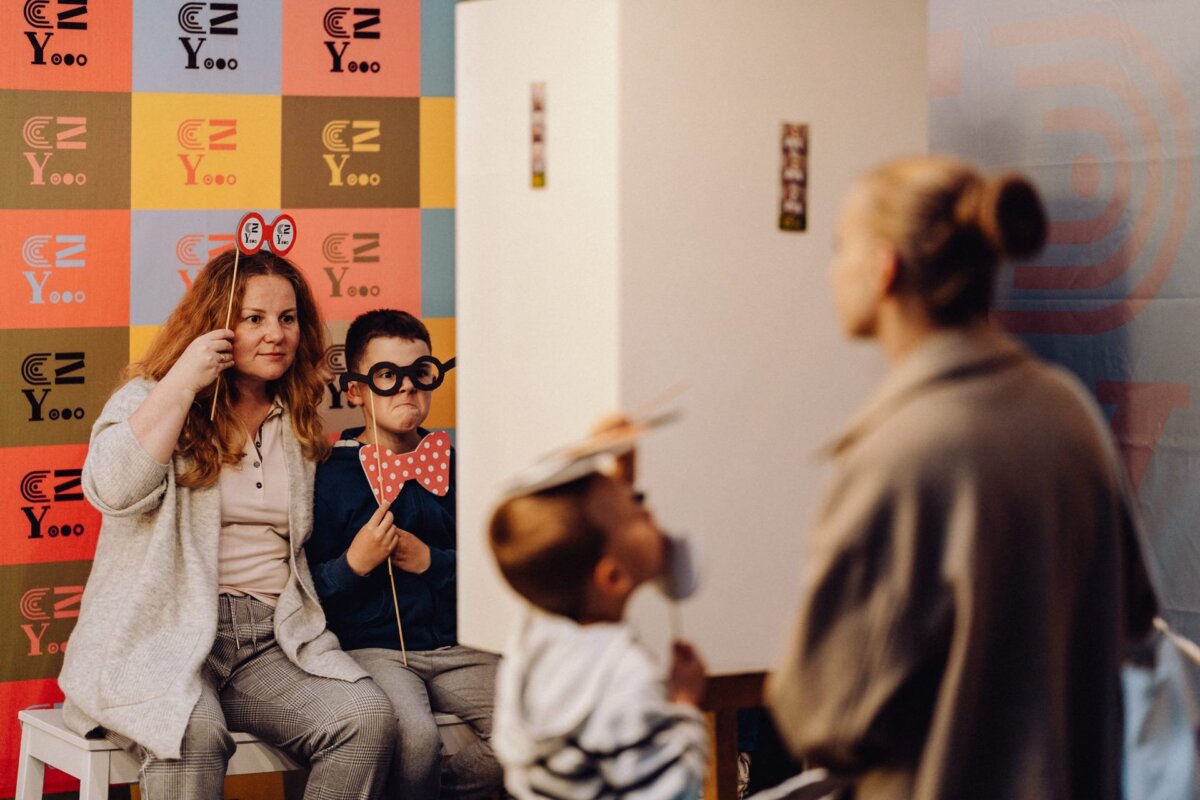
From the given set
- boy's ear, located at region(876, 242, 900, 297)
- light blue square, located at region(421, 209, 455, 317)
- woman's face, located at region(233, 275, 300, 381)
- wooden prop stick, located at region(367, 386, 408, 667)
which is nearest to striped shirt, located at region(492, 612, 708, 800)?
boy's ear, located at region(876, 242, 900, 297)

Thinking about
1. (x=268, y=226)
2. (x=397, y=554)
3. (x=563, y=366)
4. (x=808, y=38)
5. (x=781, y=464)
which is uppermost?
(x=808, y=38)

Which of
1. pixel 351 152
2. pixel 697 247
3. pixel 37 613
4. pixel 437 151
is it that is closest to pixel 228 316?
pixel 351 152

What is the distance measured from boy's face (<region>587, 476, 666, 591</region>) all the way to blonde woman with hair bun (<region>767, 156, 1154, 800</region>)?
0.27 meters

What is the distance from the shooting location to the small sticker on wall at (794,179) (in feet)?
6.16

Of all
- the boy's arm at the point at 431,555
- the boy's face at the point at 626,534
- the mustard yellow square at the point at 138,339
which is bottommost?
the boy's arm at the point at 431,555

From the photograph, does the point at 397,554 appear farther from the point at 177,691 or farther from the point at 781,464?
the point at 781,464

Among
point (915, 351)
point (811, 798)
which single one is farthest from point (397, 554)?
point (915, 351)

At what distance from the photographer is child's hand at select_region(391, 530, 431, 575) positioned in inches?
103

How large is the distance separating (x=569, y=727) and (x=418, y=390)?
136cm

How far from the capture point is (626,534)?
147 centimetres

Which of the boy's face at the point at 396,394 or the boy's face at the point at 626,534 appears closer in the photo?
the boy's face at the point at 626,534

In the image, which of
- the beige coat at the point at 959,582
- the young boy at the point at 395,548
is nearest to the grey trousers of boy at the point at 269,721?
the young boy at the point at 395,548

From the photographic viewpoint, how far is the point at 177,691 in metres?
2.30

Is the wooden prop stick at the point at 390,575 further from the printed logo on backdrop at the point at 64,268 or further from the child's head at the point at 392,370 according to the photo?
the printed logo on backdrop at the point at 64,268
